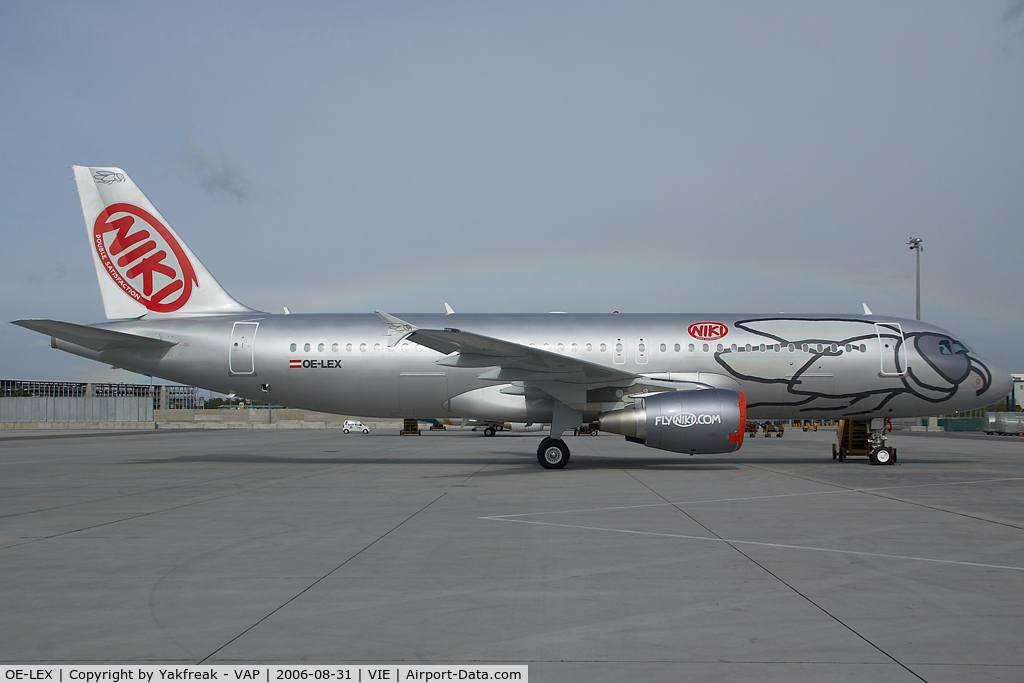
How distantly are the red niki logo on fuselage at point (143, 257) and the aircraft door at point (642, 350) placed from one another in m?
11.4

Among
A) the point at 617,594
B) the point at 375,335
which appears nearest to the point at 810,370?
the point at 375,335

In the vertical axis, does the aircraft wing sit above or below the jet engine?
above

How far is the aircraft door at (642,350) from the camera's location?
1680 centimetres

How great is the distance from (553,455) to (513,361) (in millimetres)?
2403

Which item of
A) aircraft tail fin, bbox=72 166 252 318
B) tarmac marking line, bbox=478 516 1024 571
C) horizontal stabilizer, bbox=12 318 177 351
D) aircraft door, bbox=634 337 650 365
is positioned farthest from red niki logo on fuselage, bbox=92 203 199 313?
tarmac marking line, bbox=478 516 1024 571

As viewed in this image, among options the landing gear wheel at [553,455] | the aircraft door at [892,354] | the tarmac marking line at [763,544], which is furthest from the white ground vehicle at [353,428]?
the tarmac marking line at [763,544]

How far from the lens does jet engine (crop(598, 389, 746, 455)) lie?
14086mm

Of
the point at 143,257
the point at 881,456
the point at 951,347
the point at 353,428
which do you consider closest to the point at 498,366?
the point at 881,456

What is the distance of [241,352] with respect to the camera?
17.4 metres

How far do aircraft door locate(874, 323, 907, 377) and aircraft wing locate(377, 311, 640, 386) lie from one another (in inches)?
245

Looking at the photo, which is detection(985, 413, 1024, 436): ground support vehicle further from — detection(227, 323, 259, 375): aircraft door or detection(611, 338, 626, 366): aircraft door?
detection(227, 323, 259, 375): aircraft door

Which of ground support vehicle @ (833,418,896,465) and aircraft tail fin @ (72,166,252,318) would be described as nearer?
aircraft tail fin @ (72,166,252,318)

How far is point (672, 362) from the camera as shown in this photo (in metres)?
16.8

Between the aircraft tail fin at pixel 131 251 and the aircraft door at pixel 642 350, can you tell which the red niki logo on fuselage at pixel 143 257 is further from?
the aircraft door at pixel 642 350
